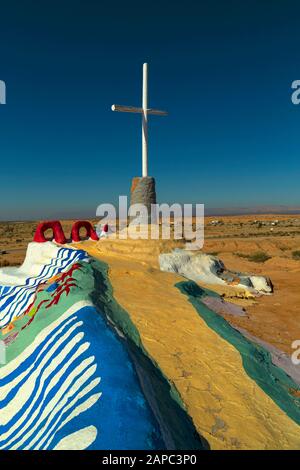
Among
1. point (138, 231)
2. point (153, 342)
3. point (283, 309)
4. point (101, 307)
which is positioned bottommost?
point (283, 309)

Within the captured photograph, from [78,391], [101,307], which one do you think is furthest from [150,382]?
[101,307]

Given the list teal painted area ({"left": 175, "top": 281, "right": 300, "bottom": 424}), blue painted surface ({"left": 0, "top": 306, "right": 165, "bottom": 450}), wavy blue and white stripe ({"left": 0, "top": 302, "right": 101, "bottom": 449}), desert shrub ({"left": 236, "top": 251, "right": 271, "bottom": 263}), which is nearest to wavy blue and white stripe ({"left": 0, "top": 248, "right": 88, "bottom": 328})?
wavy blue and white stripe ({"left": 0, "top": 302, "right": 101, "bottom": 449})

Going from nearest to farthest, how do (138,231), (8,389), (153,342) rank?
1. (8,389)
2. (153,342)
3. (138,231)

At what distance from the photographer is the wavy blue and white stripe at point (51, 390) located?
335cm

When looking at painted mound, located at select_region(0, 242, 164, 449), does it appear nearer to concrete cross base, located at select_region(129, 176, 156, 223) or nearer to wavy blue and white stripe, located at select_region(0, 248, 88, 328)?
wavy blue and white stripe, located at select_region(0, 248, 88, 328)

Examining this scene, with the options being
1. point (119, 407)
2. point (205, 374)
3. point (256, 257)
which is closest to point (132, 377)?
point (119, 407)

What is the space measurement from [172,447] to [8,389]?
107 inches

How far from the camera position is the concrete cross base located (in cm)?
1370

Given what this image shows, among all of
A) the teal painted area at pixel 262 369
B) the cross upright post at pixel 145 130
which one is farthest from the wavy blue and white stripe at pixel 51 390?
the cross upright post at pixel 145 130

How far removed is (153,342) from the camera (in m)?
5.84

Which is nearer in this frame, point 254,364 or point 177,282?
point 254,364

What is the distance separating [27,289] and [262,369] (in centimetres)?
601

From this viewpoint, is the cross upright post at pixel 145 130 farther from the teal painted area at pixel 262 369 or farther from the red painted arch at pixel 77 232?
the teal painted area at pixel 262 369
